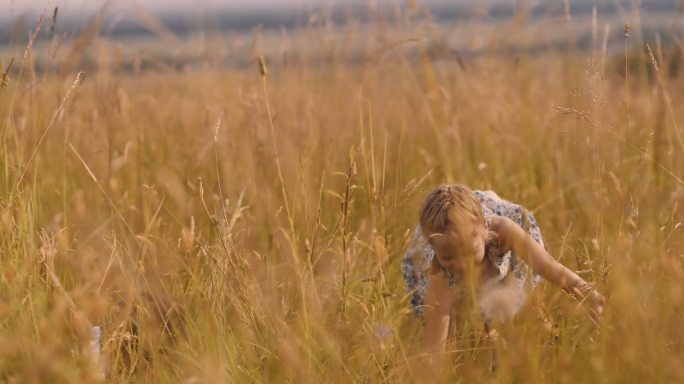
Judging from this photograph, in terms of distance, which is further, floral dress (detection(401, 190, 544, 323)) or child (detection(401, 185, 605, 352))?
floral dress (detection(401, 190, 544, 323))

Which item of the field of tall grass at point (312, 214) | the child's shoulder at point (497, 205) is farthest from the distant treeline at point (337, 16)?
the child's shoulder at point (497, 205)

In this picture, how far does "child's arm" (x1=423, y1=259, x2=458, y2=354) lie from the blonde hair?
0.14 metres

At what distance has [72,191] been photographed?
109 inches

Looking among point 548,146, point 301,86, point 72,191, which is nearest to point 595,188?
point 548,146

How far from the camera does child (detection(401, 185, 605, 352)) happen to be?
6.14 ft

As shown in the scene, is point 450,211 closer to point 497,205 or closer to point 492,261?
point 492,261

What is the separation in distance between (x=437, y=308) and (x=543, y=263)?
0.79 feet

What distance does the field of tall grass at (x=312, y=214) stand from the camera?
5.03 ft

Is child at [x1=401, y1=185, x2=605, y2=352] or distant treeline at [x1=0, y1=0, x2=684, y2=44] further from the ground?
distant treeline at [x1=0, y1=0, x2=684, y2=44]

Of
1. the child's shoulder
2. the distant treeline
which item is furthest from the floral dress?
the distant treeline

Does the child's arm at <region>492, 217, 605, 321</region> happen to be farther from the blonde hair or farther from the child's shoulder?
the child's shoulder

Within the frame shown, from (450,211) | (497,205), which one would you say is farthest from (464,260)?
(497,205)

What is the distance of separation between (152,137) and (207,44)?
0.83 meters

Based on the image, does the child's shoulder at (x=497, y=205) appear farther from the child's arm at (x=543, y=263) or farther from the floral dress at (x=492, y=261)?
the child's arm at (x=543, y=263)
